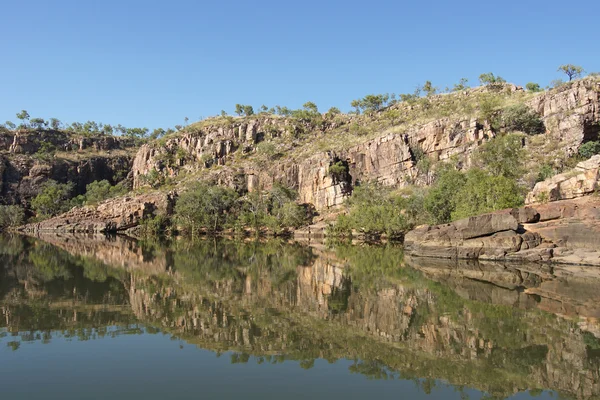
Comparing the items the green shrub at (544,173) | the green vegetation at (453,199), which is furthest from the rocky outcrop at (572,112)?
the green vegetation at (453,199)

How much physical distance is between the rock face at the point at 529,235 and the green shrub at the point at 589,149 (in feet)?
117

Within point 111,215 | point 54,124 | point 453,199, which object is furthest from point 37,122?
point 453,199

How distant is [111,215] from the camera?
10606 cm

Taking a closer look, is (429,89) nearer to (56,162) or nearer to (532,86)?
(532,86)

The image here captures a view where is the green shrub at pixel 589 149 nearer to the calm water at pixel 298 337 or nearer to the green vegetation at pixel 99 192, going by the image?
the calm water at pixel 298 337

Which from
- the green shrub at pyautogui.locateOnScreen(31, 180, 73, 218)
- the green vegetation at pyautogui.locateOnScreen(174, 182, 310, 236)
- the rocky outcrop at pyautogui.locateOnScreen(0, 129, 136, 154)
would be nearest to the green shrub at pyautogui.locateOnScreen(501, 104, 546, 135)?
the green vegetation at pyautogui.locateOnScreen(174, 182, 310, 236)

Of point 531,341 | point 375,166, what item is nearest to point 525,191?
point 375,166

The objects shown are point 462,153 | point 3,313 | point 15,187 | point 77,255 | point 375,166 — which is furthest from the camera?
point 15,187

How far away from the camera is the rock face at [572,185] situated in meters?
41.5

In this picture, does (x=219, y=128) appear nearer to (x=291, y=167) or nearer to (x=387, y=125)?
(x=291, y=167)

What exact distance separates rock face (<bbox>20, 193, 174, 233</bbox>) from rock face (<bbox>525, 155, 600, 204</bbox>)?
279 ft

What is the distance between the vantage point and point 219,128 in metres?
143

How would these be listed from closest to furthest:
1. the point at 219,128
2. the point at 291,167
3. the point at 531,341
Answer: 1. the point at 531,341
2. the point at 291,167
3. the point at 219,128

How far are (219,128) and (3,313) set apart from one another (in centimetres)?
12822
